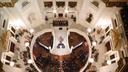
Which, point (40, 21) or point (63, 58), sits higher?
point (40, 21)

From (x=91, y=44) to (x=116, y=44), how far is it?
8.24 m

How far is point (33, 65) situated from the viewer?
3928cm

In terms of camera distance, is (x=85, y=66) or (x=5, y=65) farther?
(x=85, y=66)

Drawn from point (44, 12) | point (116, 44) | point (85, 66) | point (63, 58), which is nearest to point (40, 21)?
point (44, 12)

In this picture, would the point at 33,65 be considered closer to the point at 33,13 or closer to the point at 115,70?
the point at 33,13

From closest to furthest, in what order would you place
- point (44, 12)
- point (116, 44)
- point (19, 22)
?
point (116, 44)
point (19, 22)
point (44, 12)

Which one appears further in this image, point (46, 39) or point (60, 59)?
point (46, 39)

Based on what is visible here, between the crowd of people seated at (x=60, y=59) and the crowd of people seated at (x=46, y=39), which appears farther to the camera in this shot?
the crowd of people seated at (x=46, y=39)

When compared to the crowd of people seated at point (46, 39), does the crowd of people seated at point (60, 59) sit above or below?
below

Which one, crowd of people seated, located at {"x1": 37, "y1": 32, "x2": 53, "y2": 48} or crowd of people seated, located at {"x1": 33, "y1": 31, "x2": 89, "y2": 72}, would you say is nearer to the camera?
crowd of people seated, located at {"x1": 33, "y1": 31, "x2": 89, "y2": 72}

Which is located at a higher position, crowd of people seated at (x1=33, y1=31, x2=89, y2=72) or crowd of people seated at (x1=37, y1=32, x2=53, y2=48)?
crowd of people seated at (x1=37, y1=32, x2=53, y2=48)

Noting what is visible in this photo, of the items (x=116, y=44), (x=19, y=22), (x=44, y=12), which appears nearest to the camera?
(x=116, y=44)

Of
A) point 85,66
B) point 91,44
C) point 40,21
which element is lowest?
point 85,66

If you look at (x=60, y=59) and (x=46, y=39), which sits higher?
(x=46, y=39)
